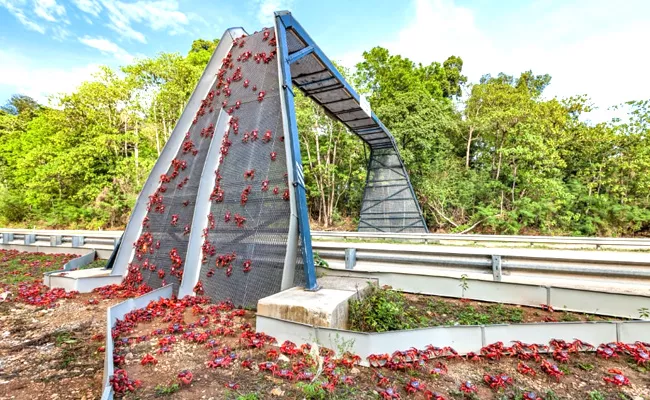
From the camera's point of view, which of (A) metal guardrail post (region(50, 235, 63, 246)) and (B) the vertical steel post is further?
(A) metal guardrail post (region(50, 235, 63, 246))

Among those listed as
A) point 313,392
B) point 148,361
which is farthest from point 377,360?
point 148,361

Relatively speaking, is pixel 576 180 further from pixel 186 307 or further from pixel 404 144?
pixel 186 307

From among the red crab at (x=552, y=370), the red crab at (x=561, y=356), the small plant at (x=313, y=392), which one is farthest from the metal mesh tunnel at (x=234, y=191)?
the red crab at (x=561, y=356)

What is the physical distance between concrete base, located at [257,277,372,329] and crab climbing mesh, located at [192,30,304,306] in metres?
0.52

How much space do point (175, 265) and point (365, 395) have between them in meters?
3.73

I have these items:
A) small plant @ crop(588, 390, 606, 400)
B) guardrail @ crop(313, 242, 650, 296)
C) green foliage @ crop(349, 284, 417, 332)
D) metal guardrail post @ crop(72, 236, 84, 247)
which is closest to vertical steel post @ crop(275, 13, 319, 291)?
green foliage @ crop(349, 284, 417, 332)

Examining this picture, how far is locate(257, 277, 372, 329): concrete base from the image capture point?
2.89m

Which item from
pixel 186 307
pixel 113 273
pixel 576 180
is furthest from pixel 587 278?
pixel 576 180

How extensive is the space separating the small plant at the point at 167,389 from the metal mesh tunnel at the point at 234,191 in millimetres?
1752

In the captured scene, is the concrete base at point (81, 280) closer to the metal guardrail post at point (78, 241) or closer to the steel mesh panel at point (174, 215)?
the steel mesh panel at point (174, 215)

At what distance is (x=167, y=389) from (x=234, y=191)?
9.74ft

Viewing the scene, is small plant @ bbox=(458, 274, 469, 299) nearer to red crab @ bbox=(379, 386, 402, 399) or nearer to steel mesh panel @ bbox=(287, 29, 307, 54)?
red crab @ bbox=(379, 386, 402, 399)

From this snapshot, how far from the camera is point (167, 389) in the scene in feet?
7.11

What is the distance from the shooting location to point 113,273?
541 centimetres
